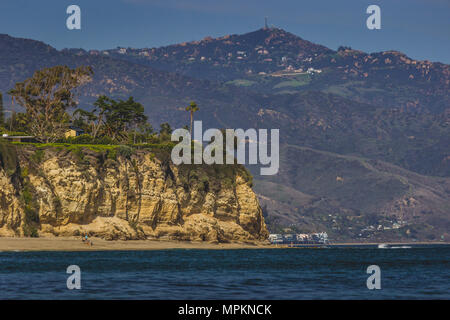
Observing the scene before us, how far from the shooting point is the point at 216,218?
533ft

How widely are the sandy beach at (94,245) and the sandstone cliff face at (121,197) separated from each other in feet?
7.26

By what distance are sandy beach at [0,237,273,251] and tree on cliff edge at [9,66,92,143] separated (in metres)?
36.1

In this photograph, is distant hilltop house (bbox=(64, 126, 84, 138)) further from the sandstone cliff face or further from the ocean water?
the ocean water

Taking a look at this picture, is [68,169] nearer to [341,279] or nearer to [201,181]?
[201,181]

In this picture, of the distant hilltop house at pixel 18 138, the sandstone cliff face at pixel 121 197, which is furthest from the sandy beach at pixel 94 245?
the distant hilltop house at pixel 18 138

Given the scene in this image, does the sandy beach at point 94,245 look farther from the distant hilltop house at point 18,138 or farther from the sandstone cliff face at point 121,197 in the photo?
the distant hilltop house at point 18,138

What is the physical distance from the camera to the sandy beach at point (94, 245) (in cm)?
11975

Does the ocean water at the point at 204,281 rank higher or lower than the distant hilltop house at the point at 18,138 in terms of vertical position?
lower

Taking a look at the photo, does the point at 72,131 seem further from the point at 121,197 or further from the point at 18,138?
the point at 121,197

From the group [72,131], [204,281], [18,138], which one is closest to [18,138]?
[18,138]

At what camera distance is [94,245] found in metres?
131

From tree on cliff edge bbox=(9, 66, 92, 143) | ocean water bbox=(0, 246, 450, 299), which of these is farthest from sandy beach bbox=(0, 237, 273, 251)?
tree on cliff edge bbox=(9, 66, 92, 143)
